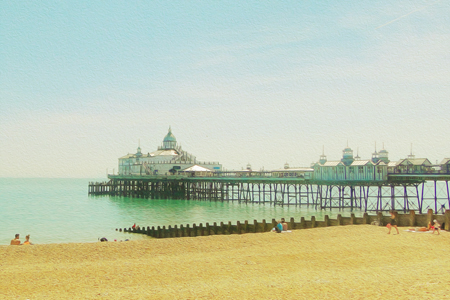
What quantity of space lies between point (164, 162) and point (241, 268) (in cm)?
8450

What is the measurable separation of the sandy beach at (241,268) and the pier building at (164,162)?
2711 inches

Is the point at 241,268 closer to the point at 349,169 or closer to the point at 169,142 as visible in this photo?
the point at 349,169

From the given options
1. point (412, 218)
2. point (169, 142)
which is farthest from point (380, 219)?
point (169, 142)

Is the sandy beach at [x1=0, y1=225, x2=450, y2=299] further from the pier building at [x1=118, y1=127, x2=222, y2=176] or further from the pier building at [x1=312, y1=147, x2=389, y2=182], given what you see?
the pier building at [x1=118, y1=127, x2=222, y2=176]

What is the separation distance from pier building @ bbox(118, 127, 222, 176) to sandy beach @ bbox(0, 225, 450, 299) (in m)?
68.9

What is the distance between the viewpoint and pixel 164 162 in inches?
3853

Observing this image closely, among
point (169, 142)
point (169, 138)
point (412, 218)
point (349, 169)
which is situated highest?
point (169, 138)

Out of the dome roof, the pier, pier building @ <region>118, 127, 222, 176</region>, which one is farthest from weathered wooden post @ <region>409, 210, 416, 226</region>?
the dome roof

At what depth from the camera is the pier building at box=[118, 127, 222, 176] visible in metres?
96.2

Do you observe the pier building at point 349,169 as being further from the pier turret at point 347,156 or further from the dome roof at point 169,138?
the dome roof at point 169,138

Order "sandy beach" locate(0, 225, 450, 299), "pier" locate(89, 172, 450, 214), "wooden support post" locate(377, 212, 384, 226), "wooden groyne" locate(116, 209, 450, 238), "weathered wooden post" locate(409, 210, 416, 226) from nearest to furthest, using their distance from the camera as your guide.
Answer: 1. "sandy beach" locate(0, 225, 450, 299)
2. "wooden groyne" locate(116, 209, 450, 238)
3. "weathered wooden post" locate(409, 210, 416, 226)
4. "wooden support post" locate(377, 212, 384, 226)
5. "pier" locate(89, 172, 450, 214)

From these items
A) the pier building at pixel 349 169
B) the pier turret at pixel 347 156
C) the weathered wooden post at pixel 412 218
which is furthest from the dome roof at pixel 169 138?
the weathered wooden post at pixel 412 218

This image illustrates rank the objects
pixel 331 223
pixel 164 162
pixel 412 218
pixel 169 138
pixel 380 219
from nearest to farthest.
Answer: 1. pixel 412 218
2. pixel 380 219
3. pixel 331 223
4. pixel 164 162
5. pixel 169 138

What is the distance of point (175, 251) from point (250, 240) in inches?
140
